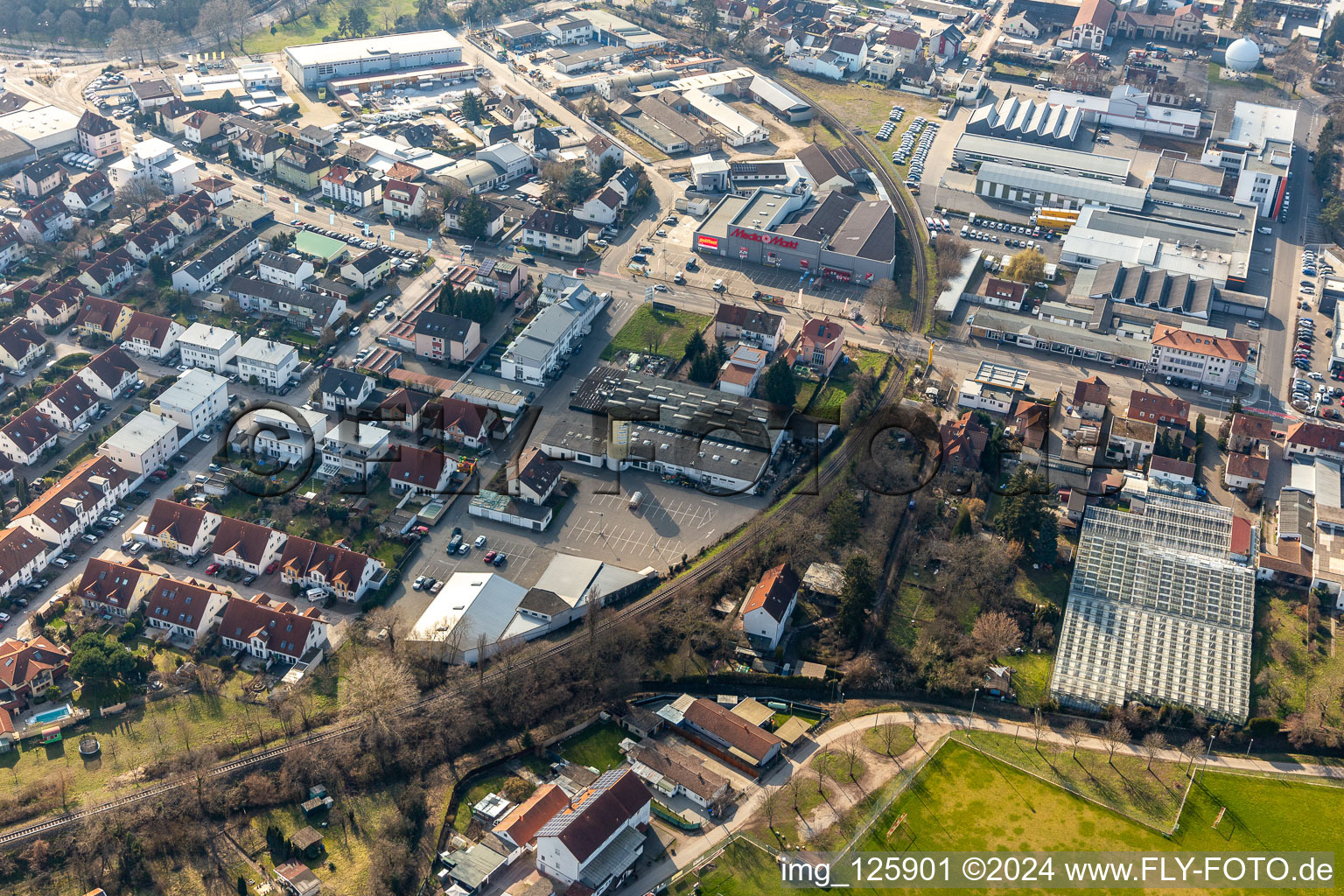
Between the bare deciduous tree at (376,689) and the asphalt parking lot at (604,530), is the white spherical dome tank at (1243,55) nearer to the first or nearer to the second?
the asphalt parking lot at (604,530)

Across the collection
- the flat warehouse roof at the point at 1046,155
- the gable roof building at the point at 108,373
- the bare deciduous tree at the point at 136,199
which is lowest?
the gable roof building at the point at 108,373

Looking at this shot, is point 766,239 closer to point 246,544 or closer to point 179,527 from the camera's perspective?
point 246,544

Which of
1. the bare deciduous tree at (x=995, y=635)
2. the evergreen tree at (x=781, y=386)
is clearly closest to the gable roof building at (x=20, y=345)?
the evergreen tree at (x=781, y=386)

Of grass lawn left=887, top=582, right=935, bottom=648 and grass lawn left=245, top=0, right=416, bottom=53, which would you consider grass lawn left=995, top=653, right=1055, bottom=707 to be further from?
grass lawn left=245, top=0, right=416, bottom=53

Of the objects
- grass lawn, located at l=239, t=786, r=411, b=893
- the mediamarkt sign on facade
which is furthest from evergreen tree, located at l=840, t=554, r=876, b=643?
the mediamarkt sign on facade

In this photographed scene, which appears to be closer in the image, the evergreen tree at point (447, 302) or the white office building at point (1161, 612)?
the white office building at point (1161, 612)

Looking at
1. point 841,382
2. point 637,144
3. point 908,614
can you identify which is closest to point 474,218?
point 637,144

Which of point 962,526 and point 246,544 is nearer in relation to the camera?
point 246,544
